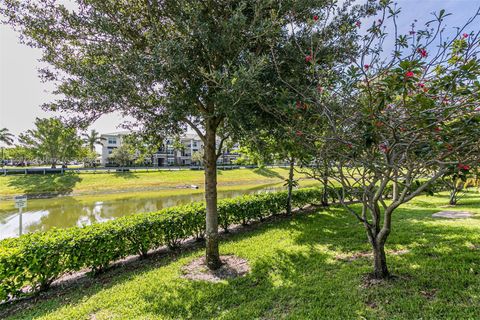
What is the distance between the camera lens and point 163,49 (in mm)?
3965

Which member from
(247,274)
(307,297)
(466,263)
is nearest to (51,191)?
(247,274)

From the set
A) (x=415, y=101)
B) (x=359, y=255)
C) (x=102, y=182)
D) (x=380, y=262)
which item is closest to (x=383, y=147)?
(x=415, y=101)

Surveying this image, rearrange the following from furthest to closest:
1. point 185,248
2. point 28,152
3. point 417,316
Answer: point 28,152
point 185,248
point 417,316

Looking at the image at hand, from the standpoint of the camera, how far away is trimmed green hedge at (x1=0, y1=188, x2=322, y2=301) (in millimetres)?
4457

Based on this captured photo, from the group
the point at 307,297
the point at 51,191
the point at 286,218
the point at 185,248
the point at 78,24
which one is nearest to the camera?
the point at 307,297

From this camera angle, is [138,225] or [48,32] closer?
[48,32]

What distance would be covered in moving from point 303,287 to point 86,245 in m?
4.30

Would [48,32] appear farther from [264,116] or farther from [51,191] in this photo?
[51,191]

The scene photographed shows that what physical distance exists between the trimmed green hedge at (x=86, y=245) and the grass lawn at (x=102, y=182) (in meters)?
13.6

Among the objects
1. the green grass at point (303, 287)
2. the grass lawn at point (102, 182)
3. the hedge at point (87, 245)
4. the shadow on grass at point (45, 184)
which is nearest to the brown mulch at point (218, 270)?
the green grass at point (303, 287)

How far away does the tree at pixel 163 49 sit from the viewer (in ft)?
13.4

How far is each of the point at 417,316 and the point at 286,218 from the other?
6.72 meters

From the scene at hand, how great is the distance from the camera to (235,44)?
14.5ft

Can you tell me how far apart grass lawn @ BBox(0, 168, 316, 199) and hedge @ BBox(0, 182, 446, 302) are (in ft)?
44.5
